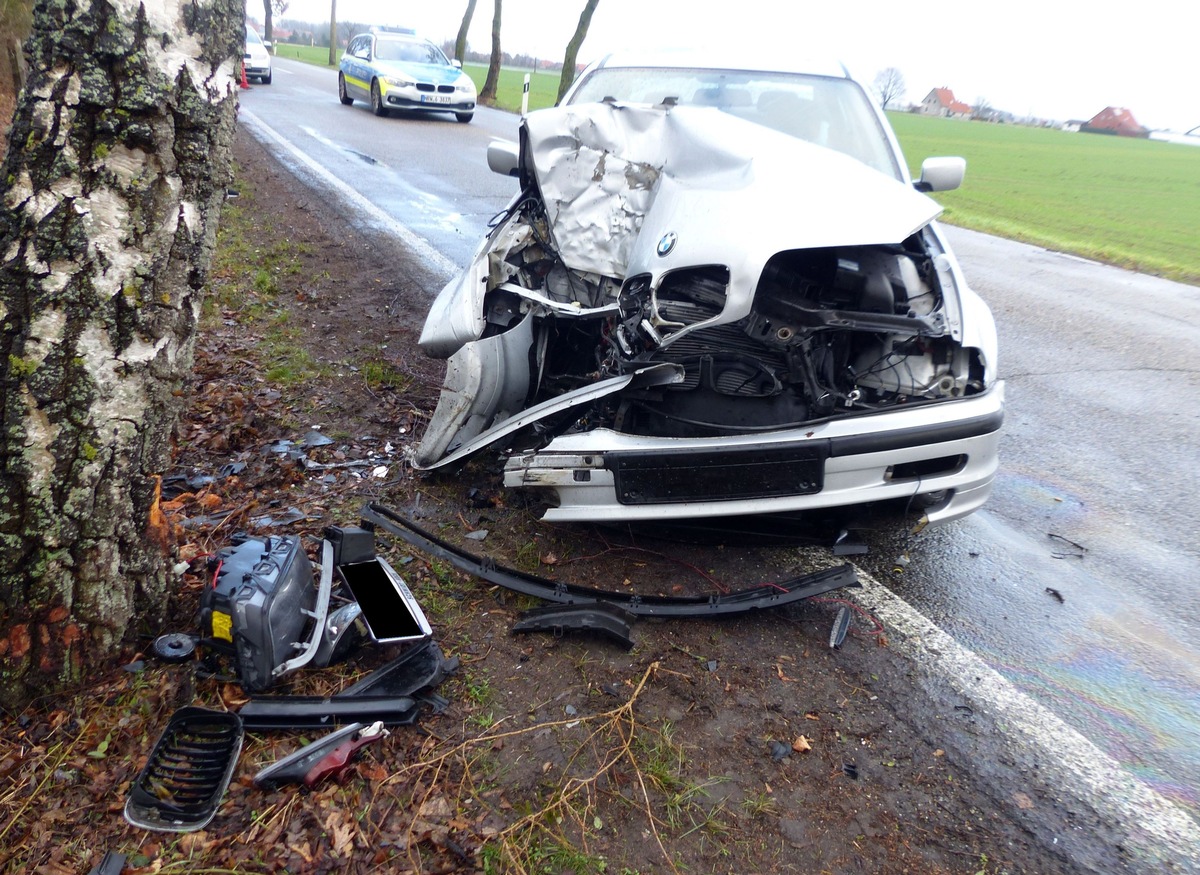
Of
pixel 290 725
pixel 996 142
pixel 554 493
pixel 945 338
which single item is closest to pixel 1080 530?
pixel 945 338

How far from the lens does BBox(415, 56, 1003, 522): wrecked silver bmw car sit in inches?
109

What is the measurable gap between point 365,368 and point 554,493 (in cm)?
223

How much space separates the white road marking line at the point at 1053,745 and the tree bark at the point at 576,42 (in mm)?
19592

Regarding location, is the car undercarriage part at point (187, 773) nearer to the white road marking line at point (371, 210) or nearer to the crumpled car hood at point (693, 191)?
the crumpled car hood at point (693, 191)

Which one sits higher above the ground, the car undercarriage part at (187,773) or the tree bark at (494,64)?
the tree bark at (494,64)

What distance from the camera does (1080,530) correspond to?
3.60 m

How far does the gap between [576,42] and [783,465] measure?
822 inches

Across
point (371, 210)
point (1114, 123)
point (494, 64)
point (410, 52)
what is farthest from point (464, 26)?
point (1114, 123)

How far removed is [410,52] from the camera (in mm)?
17484

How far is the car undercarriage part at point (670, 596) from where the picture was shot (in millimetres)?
2834

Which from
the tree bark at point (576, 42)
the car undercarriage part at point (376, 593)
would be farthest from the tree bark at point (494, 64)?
the car undercarriage part at point (376, 593)

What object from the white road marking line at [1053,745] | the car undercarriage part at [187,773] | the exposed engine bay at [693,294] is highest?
the exposed engine bay at [693,294]

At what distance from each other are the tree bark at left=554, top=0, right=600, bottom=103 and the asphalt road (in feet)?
47.9

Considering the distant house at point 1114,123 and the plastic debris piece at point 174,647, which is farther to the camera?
the distant house at point 1114,123
